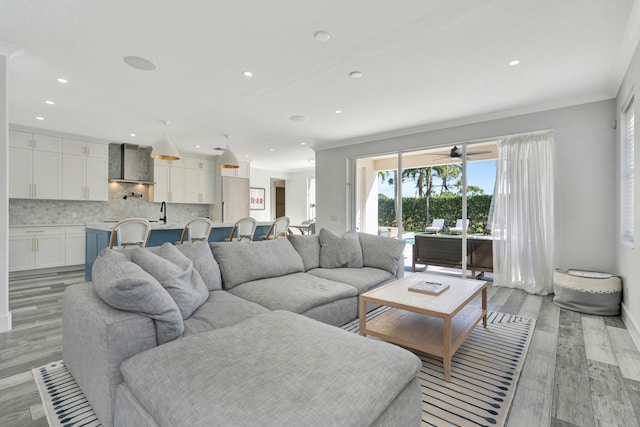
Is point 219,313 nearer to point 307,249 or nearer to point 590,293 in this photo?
point 307,249

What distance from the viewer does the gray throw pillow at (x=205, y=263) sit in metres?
2.55

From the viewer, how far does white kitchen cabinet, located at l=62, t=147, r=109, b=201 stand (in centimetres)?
579

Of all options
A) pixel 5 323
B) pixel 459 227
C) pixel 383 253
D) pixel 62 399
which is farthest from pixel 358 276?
pixel 5 323

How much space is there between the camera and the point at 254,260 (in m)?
2.97

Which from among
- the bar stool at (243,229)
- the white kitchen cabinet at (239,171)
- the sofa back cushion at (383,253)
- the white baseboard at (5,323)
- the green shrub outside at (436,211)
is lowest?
the white baseboard at (5,323)

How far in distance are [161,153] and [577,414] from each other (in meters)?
5.37

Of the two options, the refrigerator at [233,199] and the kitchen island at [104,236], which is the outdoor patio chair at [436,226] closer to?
the kitchen island at [104,236]

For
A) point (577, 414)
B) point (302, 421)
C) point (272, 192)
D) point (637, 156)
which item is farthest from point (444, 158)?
point (272, 192)

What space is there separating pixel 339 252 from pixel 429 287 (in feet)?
4.27

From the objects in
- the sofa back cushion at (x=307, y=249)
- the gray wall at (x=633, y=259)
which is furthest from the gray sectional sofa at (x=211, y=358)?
the gray wall at (x=633, y=259)

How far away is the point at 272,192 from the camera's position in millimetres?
10977

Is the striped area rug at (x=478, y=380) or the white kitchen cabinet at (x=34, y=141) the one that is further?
the white kitchen cabinet at (x=34, y=141)

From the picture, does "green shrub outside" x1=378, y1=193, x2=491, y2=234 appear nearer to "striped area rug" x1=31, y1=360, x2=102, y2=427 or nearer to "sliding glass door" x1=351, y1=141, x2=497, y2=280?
"sliding glass door" x1=351, y1=141, x2=497, y2=280

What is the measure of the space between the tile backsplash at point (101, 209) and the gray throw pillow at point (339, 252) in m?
5.41
